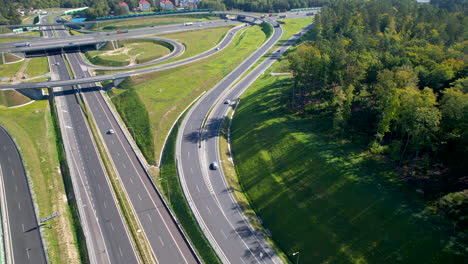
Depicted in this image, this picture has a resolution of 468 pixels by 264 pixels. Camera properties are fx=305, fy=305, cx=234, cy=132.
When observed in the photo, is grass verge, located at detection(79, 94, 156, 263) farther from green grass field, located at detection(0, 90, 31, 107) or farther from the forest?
the forest

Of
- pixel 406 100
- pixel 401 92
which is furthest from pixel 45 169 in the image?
pixel 401 92

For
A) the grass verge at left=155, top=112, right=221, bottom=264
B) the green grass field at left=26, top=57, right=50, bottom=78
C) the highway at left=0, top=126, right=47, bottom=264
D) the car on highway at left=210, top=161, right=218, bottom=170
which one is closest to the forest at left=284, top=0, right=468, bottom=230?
the car on highway at left=210, top=161, right=218, bottom=170

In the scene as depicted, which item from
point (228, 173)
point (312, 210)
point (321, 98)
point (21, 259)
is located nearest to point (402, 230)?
point (312, 210)

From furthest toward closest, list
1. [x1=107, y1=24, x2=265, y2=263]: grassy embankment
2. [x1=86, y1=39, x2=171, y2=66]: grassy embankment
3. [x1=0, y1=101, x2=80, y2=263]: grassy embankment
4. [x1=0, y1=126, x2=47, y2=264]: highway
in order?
1. [x1=86, y1=39, x2=171, y2=66]: grassy embankment
2. [x1=107, y1=24, x2=265, y2=263]: grassy embankment
3. [x1=0, y1=101, x2=80, y2=263]: grassy embankment
4. [x1=0, y1=126, x2=47, y2=264]: highway

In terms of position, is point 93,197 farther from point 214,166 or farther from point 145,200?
point 214,166

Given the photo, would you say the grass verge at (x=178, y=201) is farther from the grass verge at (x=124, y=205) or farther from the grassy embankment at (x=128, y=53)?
the grassy embankment at (x=128, y=53)

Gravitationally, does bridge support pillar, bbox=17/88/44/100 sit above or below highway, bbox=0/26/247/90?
below
